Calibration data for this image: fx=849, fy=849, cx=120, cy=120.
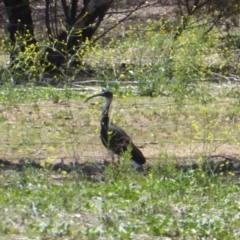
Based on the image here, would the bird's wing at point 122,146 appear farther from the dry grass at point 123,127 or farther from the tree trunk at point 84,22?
the tree trunk at point 84,22

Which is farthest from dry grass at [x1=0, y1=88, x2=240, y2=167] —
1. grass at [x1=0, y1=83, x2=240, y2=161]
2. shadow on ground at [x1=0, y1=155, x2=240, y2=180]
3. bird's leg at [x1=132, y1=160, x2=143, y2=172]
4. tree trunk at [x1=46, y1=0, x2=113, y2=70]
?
tree trunk at [x1=46, y1=0, x2=113, y2=70]

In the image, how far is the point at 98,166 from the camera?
844 cm

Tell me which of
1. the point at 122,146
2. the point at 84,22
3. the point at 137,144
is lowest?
the point at 137,144

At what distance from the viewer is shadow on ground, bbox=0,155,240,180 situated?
823 cm

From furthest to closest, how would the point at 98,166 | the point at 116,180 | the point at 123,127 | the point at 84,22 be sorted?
1. the point at 84,22
2. the point at 123,127
3. the point at 98,166
4. the point at 116,180

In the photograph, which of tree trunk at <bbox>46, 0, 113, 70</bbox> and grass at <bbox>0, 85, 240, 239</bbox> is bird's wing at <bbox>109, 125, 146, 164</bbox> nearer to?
grass at <bbox>0, 85, 240, 239</bbox>

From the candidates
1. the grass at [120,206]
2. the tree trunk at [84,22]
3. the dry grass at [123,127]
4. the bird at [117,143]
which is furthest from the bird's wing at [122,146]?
the tree trunk at [84,22]

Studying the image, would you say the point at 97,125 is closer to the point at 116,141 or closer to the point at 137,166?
the point at 116,141

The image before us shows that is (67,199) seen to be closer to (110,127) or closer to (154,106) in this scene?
(110,127)

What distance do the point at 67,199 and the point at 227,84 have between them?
22.1 ft

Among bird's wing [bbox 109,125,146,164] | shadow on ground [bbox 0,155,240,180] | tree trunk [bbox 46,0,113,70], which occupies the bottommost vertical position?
shadow on ground [bbox 0,155,240,180]

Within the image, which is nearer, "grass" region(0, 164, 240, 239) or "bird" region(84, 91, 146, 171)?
"grass" region(0, 164, 240, 239)

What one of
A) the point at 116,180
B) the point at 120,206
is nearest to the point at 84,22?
the point at 116,180

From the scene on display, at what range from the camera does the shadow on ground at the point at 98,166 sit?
8.23 meters
